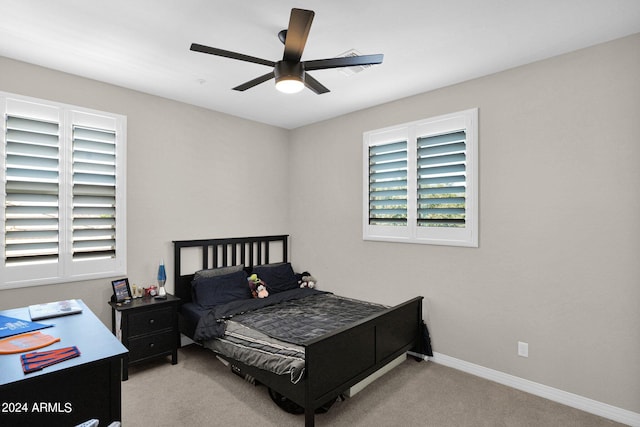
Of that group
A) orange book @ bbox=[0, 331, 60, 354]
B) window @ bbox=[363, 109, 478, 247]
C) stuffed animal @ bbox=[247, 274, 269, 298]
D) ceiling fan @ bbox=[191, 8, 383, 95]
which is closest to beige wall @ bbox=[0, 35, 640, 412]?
window @ bbox=[363, 109, 478, 247]

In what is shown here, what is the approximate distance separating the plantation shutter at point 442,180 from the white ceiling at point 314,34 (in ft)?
1.96

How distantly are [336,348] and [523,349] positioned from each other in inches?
67.3

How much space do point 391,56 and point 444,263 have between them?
203 cm

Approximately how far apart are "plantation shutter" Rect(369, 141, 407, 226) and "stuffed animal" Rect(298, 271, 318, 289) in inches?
47.3

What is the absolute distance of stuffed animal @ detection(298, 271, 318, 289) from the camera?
4453 mm

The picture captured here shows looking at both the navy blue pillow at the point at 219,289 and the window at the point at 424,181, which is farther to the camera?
the navy blue pillow at the point at 219,289

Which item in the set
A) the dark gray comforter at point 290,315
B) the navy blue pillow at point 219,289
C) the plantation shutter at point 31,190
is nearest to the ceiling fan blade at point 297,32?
the dark gray comforter at point 290,315

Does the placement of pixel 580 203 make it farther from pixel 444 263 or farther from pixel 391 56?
pixel 391 56

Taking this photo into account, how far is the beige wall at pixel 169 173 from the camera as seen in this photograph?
301 cm

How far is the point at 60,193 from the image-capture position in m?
2.98

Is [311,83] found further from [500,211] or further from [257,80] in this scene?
[500,211]

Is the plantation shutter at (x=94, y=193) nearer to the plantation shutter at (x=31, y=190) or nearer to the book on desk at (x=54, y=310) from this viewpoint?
the plantation shutter at (x=31, y=190)

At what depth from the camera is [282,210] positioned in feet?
16.1

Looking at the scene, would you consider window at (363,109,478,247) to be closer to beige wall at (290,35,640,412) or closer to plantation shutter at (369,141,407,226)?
plantation shutter at (369,141,407,226)
